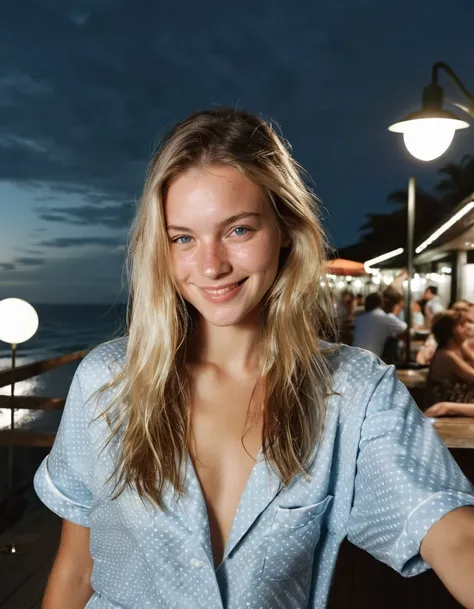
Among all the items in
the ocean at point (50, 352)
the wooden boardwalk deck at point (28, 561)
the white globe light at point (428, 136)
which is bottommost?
the ocean at point (50, 352)

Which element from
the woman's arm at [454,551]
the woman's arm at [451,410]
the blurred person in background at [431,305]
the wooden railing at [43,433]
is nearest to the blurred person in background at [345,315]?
the blurred person in background at [431,305]

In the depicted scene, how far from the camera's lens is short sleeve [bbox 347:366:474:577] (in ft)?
3.63

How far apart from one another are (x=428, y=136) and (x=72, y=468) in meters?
3.39

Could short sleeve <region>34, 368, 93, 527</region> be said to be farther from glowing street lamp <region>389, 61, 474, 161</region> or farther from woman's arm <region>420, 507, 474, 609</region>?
glowing street lamp <region>389, 61, 474, 161</region>

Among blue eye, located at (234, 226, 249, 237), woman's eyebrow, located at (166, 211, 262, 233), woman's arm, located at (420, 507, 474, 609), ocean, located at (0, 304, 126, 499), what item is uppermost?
woman's eyebrow, located at (166, 211, 262, 233)

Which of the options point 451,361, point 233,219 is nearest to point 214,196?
point 233,219

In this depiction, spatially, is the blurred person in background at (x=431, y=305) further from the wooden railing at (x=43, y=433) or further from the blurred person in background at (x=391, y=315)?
the wooden railing at (x=43, y=433)

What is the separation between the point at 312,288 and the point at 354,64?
58.2 m

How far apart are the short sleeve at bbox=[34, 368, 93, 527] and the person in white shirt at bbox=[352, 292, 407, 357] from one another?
6429mm

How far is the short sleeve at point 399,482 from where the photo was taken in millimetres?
1105

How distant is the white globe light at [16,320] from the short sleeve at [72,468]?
17.3 feet

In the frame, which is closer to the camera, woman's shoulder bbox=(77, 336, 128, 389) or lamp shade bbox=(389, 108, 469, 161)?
woman's shoulder bbox=(77, 336, 128, 389)

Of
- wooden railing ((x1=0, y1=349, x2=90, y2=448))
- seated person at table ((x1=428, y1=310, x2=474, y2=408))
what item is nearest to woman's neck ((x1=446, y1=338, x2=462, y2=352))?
seated person at table ((x1=428, y1=310, x2=474, y2=408))

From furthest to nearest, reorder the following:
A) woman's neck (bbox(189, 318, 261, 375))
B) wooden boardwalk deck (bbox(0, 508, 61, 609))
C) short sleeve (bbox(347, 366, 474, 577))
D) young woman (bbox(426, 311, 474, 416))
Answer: young woman (bbox(426, 311, 474, 416)), wooden boardwalk deck (bbox(0, 508, 61, 609)), woman's neck (bbox(189, 318, 261, 375)), short sleeve (bbox(347, 366, 474, 577))
